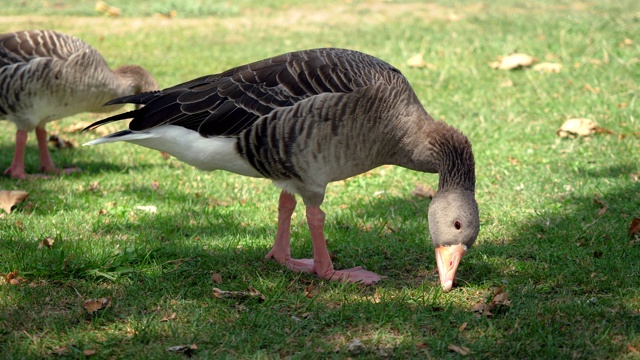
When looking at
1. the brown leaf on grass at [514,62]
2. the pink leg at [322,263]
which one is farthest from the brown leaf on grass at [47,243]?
the brown leaf on grass at [514,62]

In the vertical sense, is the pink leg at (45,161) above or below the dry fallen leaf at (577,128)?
below

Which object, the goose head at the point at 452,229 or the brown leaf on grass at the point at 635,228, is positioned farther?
the brown leaf on grass at the point at 635,228

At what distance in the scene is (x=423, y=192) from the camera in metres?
7.25

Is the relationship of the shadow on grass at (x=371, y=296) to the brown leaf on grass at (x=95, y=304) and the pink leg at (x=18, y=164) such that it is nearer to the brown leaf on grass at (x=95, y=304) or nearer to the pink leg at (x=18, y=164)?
the brown leaf on grass at (x=95, y=304)

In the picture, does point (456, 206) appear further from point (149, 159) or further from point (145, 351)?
point (149, 159)

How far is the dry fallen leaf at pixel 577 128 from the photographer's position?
336 inches

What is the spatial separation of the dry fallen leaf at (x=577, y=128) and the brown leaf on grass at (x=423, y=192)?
2264 millimetres

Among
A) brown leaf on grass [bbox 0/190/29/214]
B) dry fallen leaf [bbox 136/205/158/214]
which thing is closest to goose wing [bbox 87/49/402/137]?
dry fallen leaf [bbox 136/205/158/214]

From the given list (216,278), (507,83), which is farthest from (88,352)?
(507,83)

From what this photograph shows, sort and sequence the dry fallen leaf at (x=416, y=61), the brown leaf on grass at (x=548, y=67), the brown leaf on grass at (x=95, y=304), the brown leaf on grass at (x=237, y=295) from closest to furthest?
the brown leaf on grass at (x=95, y=304)
the brown leaf on grass at (x=237, y=295)
the brown leaf on grass at (x=548, y=67)
the dry fallen leaf at (x=416, y=61)

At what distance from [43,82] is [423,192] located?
13.8 feet

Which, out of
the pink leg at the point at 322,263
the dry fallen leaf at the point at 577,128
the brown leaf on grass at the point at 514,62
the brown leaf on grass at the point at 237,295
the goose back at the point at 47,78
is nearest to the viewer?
the brown leaf on grass at the point at 237,295

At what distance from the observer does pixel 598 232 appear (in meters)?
5.90

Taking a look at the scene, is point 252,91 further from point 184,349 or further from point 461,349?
point 461,349
